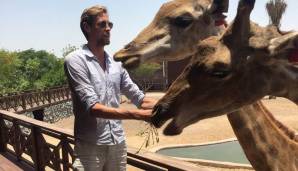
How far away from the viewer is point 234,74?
275 cm

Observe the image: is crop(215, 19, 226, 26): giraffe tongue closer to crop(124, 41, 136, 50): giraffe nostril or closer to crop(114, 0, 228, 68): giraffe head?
crop(114, 0, 228, 68): giraffe head

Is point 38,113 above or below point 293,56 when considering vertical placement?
below

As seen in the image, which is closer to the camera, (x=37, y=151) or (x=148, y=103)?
(x=148, y=103)

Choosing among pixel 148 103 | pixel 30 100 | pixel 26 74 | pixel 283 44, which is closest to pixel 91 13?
pixel 148 103

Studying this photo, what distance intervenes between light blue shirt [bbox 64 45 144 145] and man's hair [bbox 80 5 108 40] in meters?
0.20

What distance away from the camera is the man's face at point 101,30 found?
10.9 feet

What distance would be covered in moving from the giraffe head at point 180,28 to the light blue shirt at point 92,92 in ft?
7.43

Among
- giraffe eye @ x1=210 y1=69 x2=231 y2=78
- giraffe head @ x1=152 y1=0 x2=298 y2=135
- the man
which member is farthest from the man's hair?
giraffe eye @ x1=210 y1=69 x2=231 y2=78

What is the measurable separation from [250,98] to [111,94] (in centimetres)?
115

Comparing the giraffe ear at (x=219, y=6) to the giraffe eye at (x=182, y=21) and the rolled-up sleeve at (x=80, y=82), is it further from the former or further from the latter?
the rolled-up sleeve at (x=80, y=82)

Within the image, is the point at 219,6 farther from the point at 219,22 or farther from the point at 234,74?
the point at 234,74

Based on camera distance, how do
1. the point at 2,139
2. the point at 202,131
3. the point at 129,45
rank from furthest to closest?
the point at 202,131 < the point at 2,139 < the point at 129,45

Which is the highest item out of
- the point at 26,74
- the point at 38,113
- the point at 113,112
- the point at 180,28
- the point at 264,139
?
the point at 180,28

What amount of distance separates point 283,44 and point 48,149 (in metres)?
4.98
